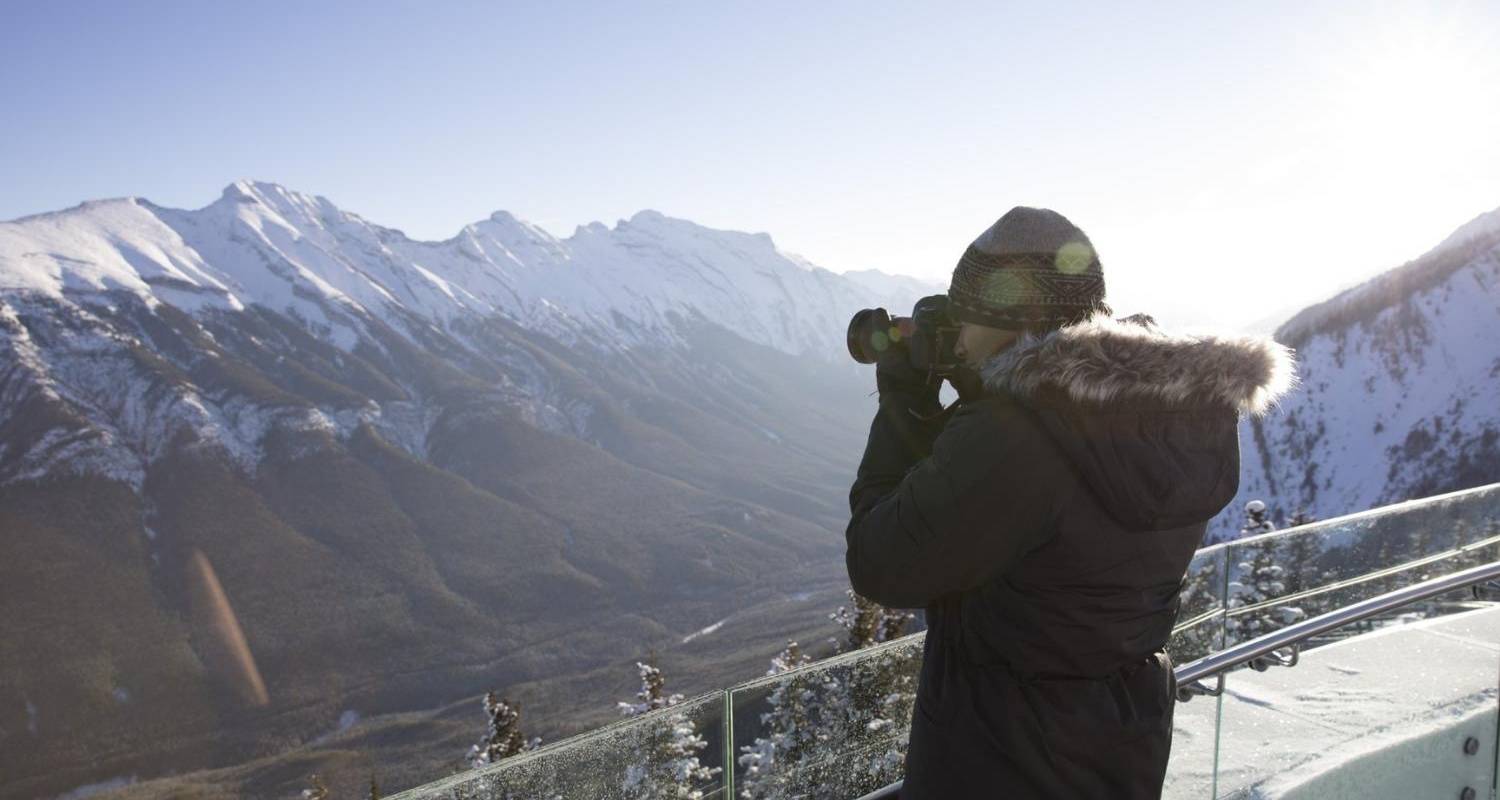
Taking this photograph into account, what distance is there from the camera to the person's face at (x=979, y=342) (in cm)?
175

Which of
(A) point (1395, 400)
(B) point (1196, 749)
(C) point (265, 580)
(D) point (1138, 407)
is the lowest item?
(C) point (265, 580)

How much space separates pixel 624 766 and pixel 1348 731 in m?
2.80

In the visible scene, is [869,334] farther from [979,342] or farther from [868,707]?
[868,707]

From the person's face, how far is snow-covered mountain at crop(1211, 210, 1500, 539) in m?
64.5

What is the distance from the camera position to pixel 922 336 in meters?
1.84

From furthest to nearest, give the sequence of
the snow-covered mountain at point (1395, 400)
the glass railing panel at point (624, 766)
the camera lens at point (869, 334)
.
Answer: the snow-covered mountain at point (1395, 400)
the glass railing panel at point (624, 766)
the camera lens at point (869, 334)

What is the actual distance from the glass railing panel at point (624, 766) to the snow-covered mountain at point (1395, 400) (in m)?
63.9

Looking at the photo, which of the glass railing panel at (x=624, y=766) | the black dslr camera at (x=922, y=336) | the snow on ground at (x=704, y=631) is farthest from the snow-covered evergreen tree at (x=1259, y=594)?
the snow on ground at (x=704, y=631)

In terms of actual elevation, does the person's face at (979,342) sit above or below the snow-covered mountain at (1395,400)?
above

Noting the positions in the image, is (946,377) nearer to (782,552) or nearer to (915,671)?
(915,671)

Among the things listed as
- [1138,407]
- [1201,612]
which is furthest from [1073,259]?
[1201,612]

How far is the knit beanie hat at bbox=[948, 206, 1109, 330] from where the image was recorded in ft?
5.64

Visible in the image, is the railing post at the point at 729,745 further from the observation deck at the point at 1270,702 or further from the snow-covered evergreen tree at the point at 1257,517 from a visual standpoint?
the snow-covered evergreen tree at the point at 1257,517

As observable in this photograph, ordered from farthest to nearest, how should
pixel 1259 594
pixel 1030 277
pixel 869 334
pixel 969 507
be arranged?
pixel 1259 594 → pixel 869 334 → pixel 1030 277 → pixel 969 507
